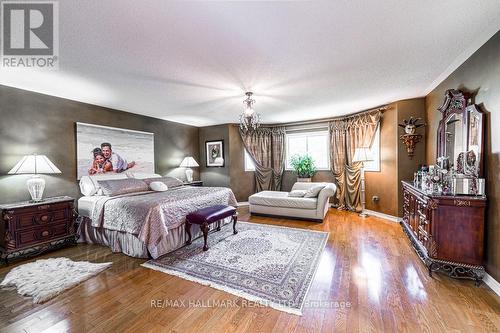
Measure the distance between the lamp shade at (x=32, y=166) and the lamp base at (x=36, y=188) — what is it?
16cm

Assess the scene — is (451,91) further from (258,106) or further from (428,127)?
(258,106)

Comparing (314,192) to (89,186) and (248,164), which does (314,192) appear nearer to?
(248,164)

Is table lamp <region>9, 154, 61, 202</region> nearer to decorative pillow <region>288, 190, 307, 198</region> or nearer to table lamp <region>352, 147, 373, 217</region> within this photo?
decorative pillow <region>288, 190, 307, 198</region>

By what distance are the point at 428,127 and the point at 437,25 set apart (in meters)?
2.62

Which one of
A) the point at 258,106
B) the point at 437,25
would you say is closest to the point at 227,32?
the point at 437,25

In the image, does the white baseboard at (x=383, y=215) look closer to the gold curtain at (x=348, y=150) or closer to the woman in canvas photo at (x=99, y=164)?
the gold curtain at (x=348, y=150)

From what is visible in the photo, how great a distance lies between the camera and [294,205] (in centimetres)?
441

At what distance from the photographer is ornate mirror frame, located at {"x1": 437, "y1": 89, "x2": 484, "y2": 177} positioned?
7.17 ft

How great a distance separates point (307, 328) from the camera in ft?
5.17

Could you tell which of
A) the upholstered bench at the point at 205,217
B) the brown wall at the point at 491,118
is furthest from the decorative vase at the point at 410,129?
the upholstered bench at the point at 205,217

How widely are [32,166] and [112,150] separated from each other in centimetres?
141

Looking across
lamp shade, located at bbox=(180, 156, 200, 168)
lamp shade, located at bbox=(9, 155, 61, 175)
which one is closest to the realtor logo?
lamp shade, located at bbox=(9, 155, 61, 175)

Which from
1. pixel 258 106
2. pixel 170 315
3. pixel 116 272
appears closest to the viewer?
pixel 170 315

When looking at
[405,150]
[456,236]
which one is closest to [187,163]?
[405,150]
